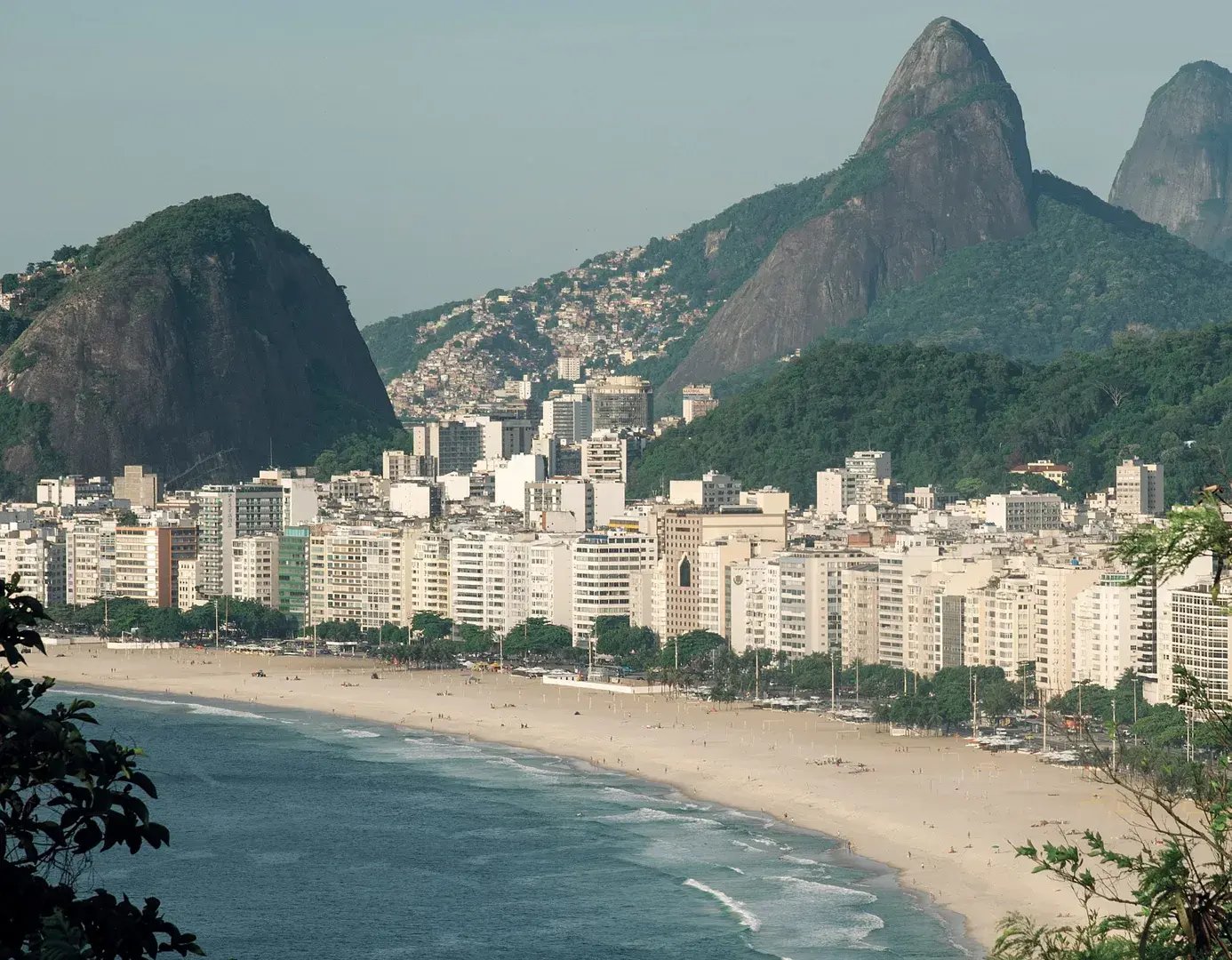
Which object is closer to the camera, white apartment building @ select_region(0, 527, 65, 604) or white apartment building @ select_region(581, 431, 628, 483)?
white apartment building @ select_region(0, 527, 65, 604)

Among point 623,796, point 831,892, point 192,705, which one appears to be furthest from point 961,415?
point 831,892

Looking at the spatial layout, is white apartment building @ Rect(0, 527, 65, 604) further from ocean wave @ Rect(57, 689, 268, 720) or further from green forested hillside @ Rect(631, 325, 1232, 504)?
green forested hillside @ Rect(631, 325, 1232, 504)

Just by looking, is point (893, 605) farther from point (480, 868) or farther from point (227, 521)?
point (227, 521)

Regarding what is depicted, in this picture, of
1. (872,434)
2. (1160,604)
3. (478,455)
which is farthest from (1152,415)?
(1160,604)

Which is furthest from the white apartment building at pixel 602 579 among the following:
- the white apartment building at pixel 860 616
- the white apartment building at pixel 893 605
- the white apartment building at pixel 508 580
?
the white apartment building at pixel 893 605

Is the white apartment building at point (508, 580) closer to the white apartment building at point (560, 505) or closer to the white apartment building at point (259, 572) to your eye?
the white apartment building at point (560, 505)

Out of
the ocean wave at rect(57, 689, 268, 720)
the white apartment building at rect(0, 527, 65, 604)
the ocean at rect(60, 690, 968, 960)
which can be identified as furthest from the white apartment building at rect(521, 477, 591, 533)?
the ocean at rect(60, 690, 968, 960)
